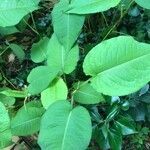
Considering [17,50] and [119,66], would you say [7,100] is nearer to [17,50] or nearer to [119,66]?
[17,50]

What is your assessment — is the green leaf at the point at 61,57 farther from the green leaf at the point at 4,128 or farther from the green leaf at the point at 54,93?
the green leaf at the point at 4,128

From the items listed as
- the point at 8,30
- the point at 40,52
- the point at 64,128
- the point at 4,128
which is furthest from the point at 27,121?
the point at 8,30

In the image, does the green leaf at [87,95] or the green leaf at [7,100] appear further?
the green leaf at [7,100]

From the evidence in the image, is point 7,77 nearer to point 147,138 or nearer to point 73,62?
point 73,62

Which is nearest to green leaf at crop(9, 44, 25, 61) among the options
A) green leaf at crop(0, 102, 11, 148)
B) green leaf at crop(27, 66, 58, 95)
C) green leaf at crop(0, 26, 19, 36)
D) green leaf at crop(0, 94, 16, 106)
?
green leaf at crop(0, 26, 19, 36)

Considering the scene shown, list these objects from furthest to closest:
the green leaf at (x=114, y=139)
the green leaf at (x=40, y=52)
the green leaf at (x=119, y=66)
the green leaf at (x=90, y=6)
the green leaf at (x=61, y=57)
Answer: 1. the green leaf at (x=40, y=52)
2. the green leaf at (x=114, y=139)
3. the green leaf at (x=61, y=57)
4. the green leaf at (x=90, y=6)
5. the green leaf at (x=119, y=66)

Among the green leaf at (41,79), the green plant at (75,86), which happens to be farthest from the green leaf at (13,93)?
the green leaf at (41,79)

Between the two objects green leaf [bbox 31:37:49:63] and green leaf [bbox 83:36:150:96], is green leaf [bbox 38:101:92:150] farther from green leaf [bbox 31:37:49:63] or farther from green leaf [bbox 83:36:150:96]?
green leaf [bbox 31:37:49:63]
